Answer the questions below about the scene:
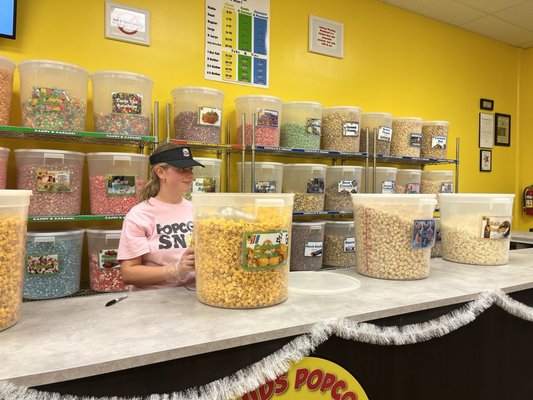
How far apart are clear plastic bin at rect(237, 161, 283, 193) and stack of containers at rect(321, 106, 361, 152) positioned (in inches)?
23.4

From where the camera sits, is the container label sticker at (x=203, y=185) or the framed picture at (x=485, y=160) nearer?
the container label sticker at (x=203, y=185)

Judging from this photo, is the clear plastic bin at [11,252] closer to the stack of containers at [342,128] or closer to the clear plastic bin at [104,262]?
the clear plastic bin at [104,262]

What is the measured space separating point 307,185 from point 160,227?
65.1 inches

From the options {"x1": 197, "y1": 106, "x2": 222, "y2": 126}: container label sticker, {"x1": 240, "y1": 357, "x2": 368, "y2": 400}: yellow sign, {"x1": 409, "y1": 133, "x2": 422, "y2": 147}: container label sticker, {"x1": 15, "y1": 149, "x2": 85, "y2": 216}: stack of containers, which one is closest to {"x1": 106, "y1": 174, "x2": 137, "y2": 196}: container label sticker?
{"x1": 15, "y1": 149, "x2": 85, "y2": 216}: stack of containers

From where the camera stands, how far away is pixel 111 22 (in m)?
3.14

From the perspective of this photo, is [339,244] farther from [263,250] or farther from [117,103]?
[263,250]

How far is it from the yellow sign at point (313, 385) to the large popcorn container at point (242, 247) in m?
0.22

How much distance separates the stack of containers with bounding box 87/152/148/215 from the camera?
107 inches

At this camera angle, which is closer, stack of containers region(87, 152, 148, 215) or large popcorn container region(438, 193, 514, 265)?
large popcorn container region(438, 193, 514, 265)

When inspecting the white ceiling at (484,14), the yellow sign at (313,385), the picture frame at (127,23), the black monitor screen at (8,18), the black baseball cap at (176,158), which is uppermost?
the white ceiling at (484,14)

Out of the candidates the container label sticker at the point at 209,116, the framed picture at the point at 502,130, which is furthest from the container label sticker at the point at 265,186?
the framed picture at the point at 502,130

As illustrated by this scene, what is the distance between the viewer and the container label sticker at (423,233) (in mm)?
1571

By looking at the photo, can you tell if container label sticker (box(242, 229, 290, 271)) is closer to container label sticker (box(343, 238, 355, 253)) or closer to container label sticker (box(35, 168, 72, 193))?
container label sticker (box(35, 168, 72, 193))

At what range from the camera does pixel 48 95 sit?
253cm
